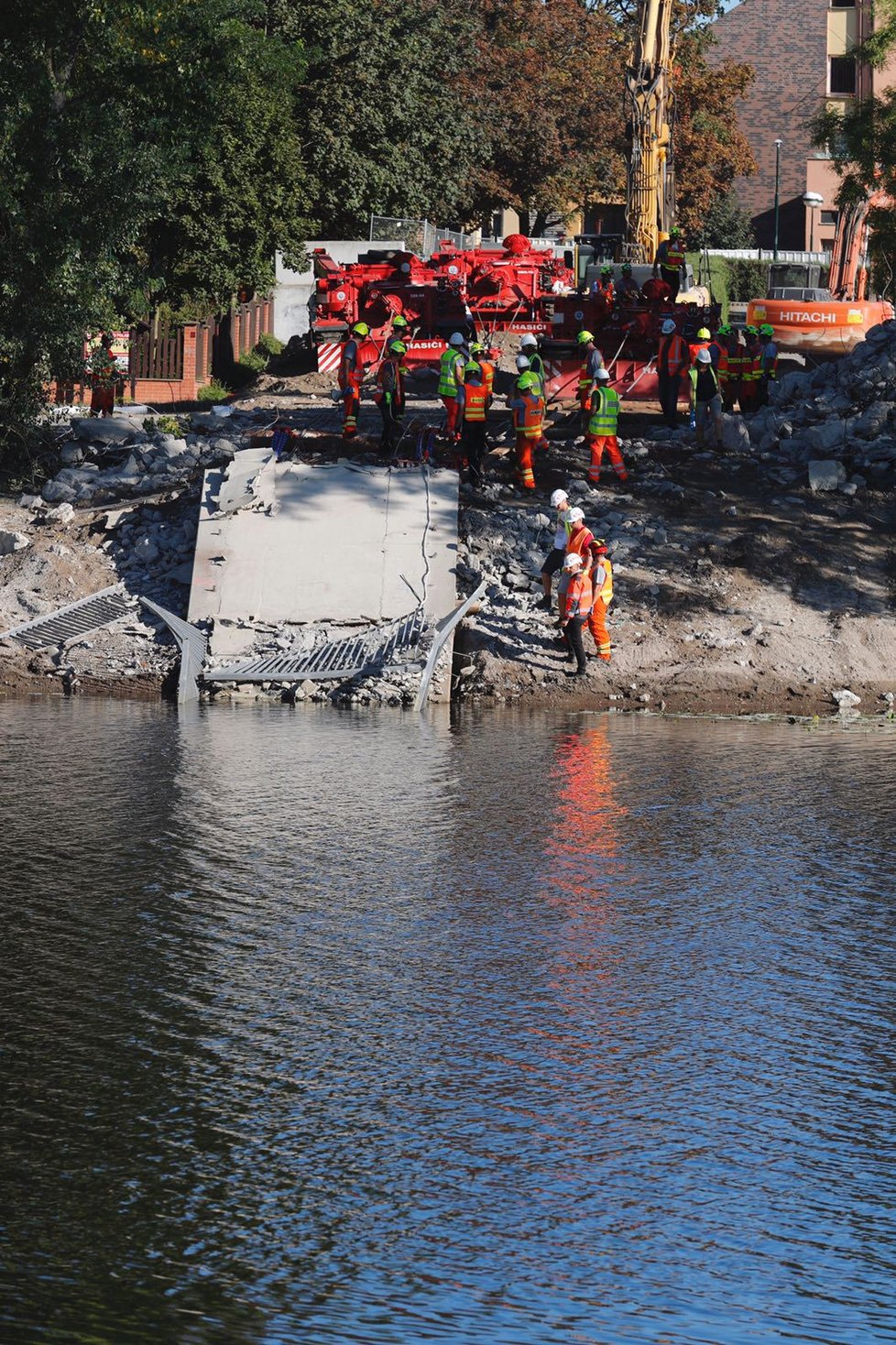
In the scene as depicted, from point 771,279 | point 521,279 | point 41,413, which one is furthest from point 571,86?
point 41,413

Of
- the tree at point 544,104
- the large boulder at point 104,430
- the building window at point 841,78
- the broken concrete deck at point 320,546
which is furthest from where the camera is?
the building window at point 841,78

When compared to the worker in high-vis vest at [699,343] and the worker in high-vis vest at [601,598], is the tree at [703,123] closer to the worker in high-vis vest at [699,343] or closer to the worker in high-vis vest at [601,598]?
the worker in high-vis vest at [699,343]

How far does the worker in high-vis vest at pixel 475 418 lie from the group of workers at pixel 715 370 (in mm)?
2948

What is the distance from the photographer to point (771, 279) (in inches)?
1769

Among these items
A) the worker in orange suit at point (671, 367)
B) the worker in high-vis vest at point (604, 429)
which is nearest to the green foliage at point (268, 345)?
the worker in orange suit at point (671, 367)

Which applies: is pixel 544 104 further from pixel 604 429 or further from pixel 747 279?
pixel 604 429

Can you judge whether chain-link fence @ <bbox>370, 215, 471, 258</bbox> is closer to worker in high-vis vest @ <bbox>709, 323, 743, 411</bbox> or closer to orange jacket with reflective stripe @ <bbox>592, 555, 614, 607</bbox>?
worker in high-vis vest @ <bbox>709, 323, 743, 411</bbox>

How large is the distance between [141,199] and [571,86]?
38151 mm

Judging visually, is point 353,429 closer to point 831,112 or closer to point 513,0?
point 831,112

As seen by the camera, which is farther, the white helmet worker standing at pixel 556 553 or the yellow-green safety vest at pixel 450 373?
the yellow-green safety vest at pixel 450 373

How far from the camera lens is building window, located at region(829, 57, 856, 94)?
73.0 m

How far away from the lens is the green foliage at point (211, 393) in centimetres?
3932

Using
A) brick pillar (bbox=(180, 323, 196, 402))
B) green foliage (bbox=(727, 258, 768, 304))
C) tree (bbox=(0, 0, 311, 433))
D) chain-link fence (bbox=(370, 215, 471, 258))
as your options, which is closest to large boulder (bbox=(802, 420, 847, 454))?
tree (bbox=(0, 0, 311, 433))

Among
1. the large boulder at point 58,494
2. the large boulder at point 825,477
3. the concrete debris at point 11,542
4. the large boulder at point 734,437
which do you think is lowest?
the concrete debris at point 11,542
